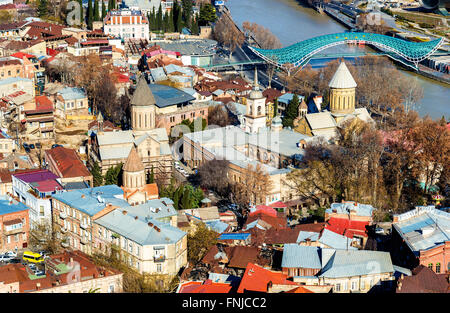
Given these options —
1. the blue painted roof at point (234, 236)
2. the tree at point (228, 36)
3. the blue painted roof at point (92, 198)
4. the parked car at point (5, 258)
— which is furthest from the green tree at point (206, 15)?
the parked car at point (5, 258)

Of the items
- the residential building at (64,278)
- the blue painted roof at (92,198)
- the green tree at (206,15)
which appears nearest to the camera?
the residential building at (64,278)

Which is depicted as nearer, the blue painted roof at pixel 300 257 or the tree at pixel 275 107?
the blue painted roof at pixel 300 257

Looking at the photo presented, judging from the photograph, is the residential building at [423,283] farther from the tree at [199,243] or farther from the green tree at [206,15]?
the green tree at [206,15]

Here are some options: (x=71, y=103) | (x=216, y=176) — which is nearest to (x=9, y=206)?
(x=216, y=176)

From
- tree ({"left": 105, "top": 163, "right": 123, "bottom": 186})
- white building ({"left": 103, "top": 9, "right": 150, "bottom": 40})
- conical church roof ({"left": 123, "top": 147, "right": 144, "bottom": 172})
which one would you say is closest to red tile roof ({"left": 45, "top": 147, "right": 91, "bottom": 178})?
tree ({"left": 105, "top": 163, "right": 123, "bottom": 186})

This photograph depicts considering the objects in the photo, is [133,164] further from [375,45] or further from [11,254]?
[375,45]

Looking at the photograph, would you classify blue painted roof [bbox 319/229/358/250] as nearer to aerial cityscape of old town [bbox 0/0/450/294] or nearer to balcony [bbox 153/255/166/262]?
aerial cityscape of old town [bbox 0/0/450/294]

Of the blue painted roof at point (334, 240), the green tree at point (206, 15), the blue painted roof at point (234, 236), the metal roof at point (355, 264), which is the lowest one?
the blue painted roof at point (234, 236)
